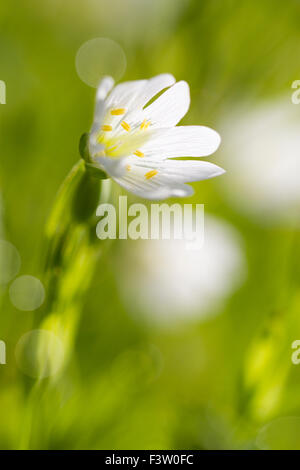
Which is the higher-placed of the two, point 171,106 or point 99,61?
point 99,61

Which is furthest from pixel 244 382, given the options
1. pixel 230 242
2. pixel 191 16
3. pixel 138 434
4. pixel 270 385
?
pixel 191 16

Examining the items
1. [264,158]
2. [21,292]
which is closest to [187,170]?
[21,292]

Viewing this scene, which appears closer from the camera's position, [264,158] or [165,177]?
[165,177]

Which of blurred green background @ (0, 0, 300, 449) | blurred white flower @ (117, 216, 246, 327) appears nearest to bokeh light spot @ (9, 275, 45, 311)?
blurred green background @ (0, 0, 300, 449)

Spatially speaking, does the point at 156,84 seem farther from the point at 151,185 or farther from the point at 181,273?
the point at 181,273

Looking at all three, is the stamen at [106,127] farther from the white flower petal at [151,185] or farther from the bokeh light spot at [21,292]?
the bokeh light spot at [21,292]

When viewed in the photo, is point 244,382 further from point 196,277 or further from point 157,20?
point 157,20

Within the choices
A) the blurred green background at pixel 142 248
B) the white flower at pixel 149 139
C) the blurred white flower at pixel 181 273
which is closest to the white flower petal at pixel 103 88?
the white flower at pixel 149 139

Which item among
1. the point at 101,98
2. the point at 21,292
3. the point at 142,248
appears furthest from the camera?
the point at 142,248

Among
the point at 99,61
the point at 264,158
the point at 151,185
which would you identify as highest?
the point at 99,61
